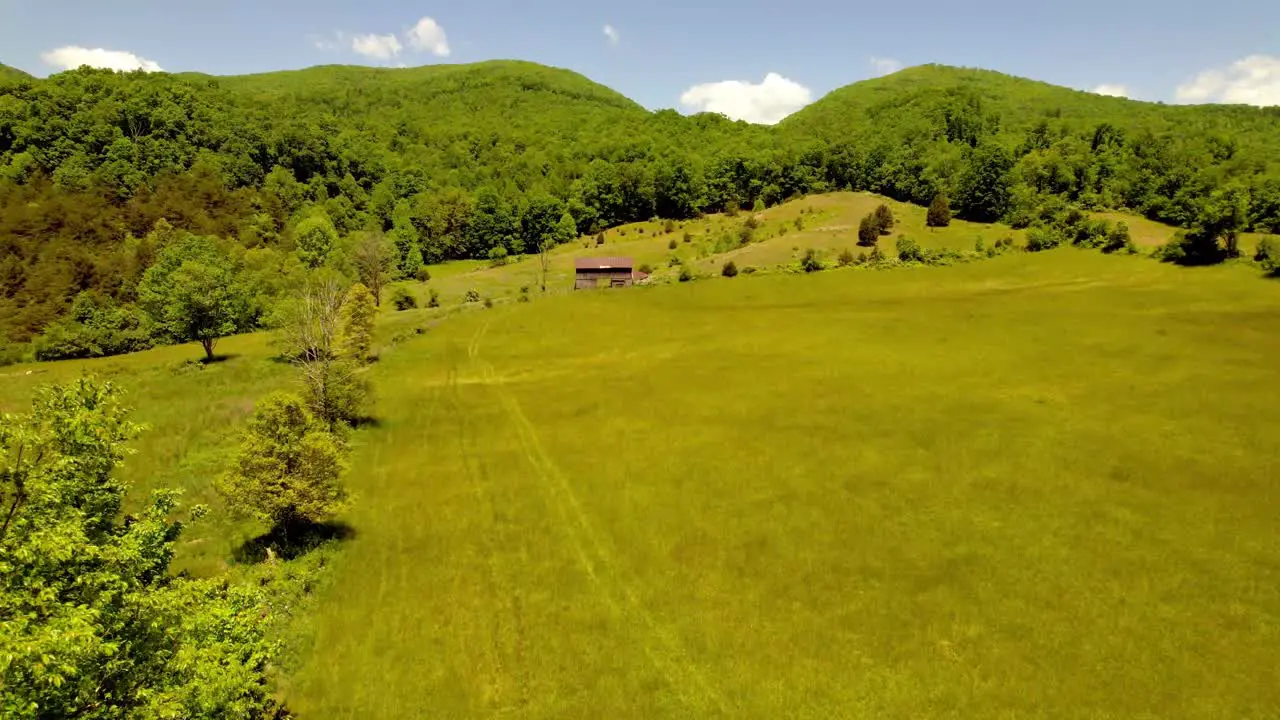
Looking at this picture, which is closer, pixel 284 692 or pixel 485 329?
pixel 284 692

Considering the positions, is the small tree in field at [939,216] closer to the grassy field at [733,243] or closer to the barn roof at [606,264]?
the grassy field at [733,243]

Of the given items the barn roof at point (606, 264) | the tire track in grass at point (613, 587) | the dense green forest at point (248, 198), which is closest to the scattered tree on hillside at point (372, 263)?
the dense green forest at point (248, 198)

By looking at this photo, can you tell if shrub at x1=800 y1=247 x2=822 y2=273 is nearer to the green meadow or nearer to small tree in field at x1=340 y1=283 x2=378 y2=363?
the green meadow

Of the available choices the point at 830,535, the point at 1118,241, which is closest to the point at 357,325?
the point at 830,535

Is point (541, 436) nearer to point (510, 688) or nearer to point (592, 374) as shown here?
point (592, 374)

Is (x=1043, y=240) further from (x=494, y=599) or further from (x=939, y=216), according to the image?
(x=494, y=599)

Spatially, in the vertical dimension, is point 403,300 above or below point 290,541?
above

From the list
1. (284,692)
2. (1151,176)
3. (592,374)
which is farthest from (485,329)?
(1151,176)
